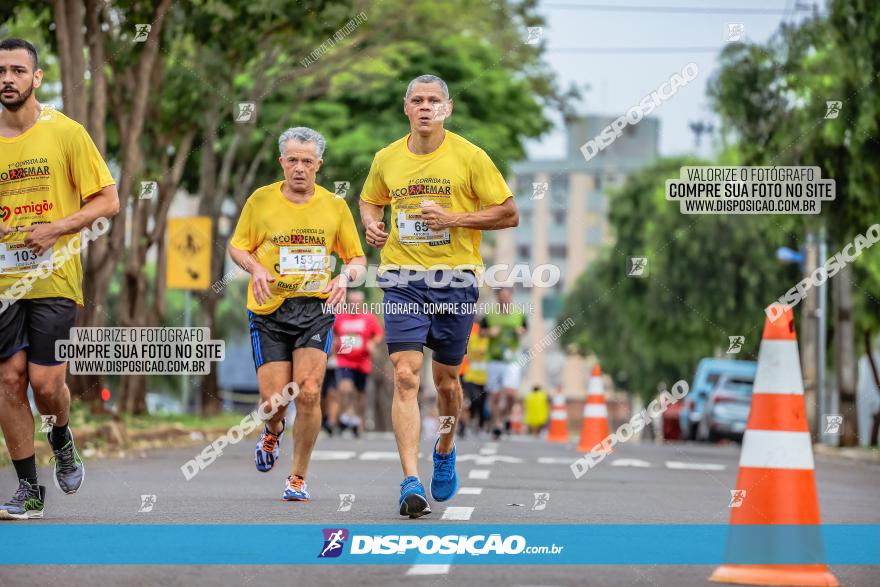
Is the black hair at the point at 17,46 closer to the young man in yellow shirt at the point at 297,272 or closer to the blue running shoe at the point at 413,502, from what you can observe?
the young man in yellow shirt at the point at 297,272

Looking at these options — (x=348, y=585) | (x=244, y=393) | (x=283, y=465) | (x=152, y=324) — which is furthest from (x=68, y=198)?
(x=244, y=393)

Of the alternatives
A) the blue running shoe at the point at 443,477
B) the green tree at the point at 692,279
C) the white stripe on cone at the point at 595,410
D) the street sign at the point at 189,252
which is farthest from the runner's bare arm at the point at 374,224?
the green tree at the point at 692,279

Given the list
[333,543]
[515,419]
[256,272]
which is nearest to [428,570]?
[333,543]

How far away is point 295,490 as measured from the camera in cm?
1060

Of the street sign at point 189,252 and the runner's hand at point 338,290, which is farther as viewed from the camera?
the street sign at point 189,252

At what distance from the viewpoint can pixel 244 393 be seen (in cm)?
8375

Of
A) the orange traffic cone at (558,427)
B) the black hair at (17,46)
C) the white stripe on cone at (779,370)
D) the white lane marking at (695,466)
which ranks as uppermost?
the black hair at (17,46)

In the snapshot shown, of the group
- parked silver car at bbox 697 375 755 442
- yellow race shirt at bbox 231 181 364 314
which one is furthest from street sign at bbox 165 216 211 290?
yellow race shirt at bbox 231 181 364 314

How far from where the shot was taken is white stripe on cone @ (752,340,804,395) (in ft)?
23.7

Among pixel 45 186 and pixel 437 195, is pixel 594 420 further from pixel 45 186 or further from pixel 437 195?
pixel 45 186

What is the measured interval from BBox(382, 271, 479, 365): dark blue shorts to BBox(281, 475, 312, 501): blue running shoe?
1.32 m

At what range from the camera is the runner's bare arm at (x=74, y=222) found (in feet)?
28.6

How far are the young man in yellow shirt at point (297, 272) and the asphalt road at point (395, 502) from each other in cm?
61

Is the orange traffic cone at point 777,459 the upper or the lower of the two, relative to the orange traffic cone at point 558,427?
upper
